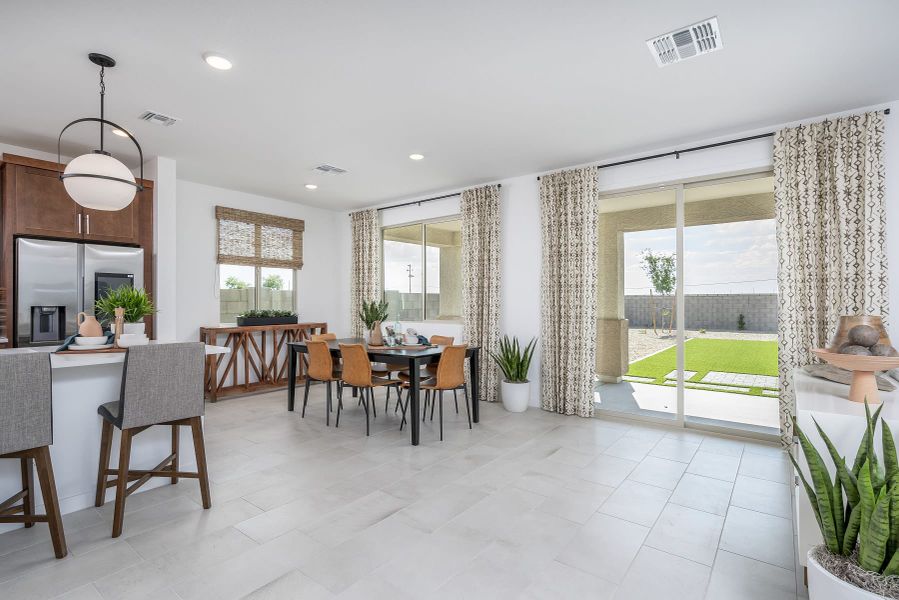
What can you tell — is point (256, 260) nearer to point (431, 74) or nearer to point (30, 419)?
point (431, 74)

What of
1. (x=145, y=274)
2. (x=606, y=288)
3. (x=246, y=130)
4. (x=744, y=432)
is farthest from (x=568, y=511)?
(x=145, y=274)

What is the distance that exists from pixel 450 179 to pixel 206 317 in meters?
3.70

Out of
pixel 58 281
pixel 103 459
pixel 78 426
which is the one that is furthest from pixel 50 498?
pixel 58 281

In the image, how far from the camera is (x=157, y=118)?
367 cm

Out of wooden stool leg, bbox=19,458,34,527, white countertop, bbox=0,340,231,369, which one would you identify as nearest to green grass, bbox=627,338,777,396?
white countertop, bbox=0,340,231,369

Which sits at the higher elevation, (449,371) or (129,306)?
(129,306)

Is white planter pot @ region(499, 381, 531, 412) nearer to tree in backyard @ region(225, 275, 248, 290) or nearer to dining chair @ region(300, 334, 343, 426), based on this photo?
dining chair @ region(300, 334, 343, 426)

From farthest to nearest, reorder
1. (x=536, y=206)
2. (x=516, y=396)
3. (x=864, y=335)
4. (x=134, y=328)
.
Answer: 1. (x=536, y=206)
2. (x=516, y=396)
3. (x=134, y=328)
4. (x=864, y=335)

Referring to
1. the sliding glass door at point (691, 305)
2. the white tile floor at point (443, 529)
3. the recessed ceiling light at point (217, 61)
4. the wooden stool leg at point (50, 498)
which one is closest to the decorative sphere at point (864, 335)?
the white tile floor at point (443, 529)

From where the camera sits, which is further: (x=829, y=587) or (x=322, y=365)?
(x=322, y=365)

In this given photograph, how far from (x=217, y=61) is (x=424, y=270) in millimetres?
4191

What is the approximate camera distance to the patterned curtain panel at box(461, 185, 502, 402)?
219 inches

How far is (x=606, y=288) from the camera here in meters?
4.95

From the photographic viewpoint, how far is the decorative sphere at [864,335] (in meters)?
2.10
